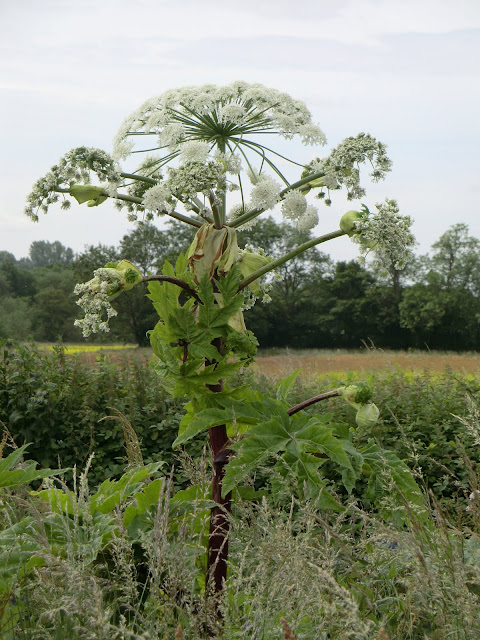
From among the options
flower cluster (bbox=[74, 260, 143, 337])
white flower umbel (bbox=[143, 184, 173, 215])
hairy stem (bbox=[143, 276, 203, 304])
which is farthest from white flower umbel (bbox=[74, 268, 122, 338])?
white flower umbel (bbox=[143, 184, 173, 215])

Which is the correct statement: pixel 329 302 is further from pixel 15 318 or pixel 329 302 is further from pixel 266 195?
pixel 266 195

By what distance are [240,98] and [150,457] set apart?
3938 mm

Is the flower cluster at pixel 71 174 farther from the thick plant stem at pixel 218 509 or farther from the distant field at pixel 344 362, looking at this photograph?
the distant field at pixel 344 362

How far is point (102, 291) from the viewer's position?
87.7 inches

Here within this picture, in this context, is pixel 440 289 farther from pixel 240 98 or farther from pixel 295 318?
pixel 240 98

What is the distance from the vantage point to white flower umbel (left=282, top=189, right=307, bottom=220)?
2346 mm

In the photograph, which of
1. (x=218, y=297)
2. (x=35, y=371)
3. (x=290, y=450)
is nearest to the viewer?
(x=290, y=450)

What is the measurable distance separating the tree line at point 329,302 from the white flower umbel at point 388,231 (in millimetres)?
36165

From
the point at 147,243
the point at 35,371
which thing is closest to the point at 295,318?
the point at 147,243

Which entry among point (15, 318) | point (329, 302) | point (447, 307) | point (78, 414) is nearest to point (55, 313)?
point (15, 318)

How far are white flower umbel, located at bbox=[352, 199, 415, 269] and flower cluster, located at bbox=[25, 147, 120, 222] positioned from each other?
0.98m

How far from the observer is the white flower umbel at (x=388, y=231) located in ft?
7.57

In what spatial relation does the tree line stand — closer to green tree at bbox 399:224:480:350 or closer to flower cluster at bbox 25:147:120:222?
green tree at bbox 399:224:480:350

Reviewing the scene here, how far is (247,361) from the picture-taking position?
243 centimetres
